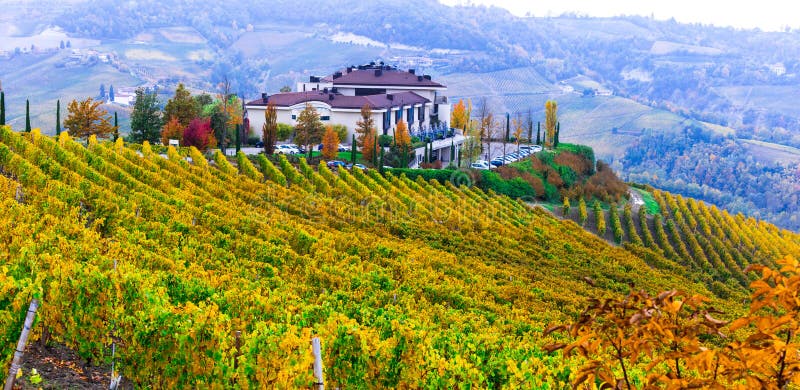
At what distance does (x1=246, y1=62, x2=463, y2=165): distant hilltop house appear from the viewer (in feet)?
231

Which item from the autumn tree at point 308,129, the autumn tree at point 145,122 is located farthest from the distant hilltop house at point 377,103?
the autumn tree at point 145,122

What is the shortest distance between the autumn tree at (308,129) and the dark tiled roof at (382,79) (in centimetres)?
2172

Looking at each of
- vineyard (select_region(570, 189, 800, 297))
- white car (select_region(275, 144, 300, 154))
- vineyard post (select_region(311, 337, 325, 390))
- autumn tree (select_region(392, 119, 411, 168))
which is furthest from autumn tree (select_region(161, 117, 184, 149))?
vineyard post (select_region(311, 337, 325, 390))

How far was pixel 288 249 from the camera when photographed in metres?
19.3

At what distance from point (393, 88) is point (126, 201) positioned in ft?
209

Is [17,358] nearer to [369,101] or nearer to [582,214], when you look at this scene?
[582,214]

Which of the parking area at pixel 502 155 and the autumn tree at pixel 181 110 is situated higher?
the autumn tree at pixel 181 110

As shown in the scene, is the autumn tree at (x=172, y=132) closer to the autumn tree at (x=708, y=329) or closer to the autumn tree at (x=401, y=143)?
the autumn tree at (x=401, y=143)

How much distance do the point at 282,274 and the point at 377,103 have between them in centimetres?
5654

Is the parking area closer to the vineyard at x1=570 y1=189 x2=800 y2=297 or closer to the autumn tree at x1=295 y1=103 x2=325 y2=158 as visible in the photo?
the vineyard at x1=570 y1=189 x2=800 y2=297

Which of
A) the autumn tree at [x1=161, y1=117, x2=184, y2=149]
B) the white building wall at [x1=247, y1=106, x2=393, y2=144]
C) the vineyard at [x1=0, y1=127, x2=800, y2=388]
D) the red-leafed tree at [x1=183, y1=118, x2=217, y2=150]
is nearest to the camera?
the vineyard at [x1=0, y1=127, x2=800, y2=388]

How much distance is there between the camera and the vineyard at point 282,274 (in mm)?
9234

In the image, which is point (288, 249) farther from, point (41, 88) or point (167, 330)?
point (41, 88)

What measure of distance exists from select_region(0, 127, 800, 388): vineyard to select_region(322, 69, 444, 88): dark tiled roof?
38464 millimetres
